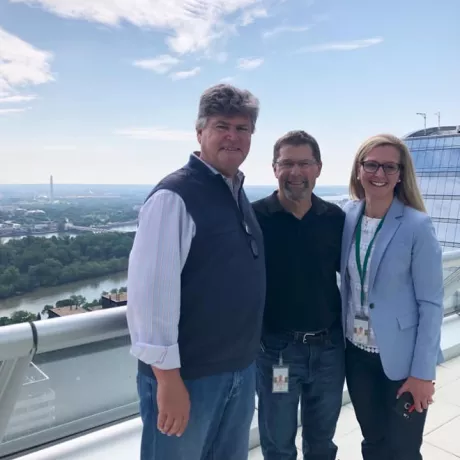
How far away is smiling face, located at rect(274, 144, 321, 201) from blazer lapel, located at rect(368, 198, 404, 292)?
354mm

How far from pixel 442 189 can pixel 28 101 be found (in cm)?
2925

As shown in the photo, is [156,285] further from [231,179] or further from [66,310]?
[66,310]

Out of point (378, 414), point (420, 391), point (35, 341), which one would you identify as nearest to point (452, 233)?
point (378, 414)

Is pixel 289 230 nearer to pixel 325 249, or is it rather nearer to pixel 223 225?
pixel 325 249

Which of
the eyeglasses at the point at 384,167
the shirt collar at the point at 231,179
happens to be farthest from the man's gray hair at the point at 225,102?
the eyeglasses at the point at 384,167

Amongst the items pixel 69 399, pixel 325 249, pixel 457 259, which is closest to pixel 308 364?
pixel 325 249

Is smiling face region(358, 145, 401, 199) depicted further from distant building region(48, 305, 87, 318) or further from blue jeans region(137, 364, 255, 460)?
distant building region(48, 305, 87, 318)

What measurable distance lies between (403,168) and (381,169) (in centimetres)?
13

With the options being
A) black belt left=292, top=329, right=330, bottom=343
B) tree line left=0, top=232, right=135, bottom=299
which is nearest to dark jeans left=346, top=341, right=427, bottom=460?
black belt left=292, top=329, right=330, bottom=343

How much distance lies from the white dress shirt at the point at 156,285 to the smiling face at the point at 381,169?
954 mm

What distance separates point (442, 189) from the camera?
32406 mm

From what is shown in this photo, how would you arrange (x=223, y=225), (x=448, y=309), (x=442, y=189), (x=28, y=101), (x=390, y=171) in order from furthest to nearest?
1. (x=442, y=189)
2. (x=28, y=101)
3. (x=448, y=309)
4. (x=390, y=171)
5. (x=223, y=225)

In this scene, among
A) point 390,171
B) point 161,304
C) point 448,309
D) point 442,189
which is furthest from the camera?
point 442,189

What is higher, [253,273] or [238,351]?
[253,273]
